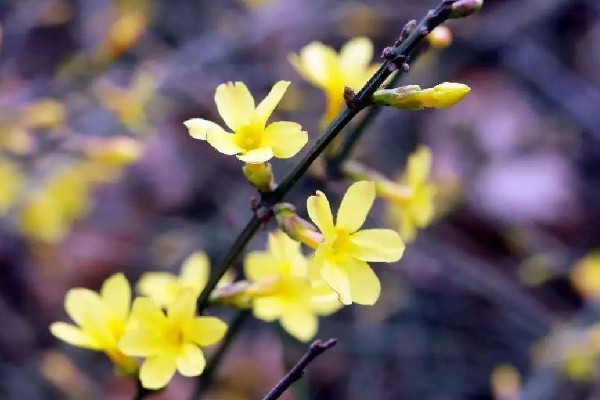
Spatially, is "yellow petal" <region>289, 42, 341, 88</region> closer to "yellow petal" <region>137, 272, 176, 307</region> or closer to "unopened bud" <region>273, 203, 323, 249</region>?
"unopened bud" <region>273, 203, 323, 249</region>

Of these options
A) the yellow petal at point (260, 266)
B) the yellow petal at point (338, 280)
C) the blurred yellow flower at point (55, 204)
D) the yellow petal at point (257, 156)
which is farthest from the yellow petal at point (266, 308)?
the blurred yellow flower at point (55, 204)

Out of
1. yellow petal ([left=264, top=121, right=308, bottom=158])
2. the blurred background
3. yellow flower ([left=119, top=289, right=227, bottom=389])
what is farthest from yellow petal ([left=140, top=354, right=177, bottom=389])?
the blurred background

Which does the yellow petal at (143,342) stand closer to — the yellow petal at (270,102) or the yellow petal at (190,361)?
the yellow petal at (190,361)

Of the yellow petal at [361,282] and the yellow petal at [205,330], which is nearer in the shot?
the yellow petal at [361,282]

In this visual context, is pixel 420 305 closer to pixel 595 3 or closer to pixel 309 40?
pixel 309 40

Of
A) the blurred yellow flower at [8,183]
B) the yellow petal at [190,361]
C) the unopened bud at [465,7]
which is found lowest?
the yellow petal at [190,361]

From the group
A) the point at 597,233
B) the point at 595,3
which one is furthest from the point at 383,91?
the point at 595,3
